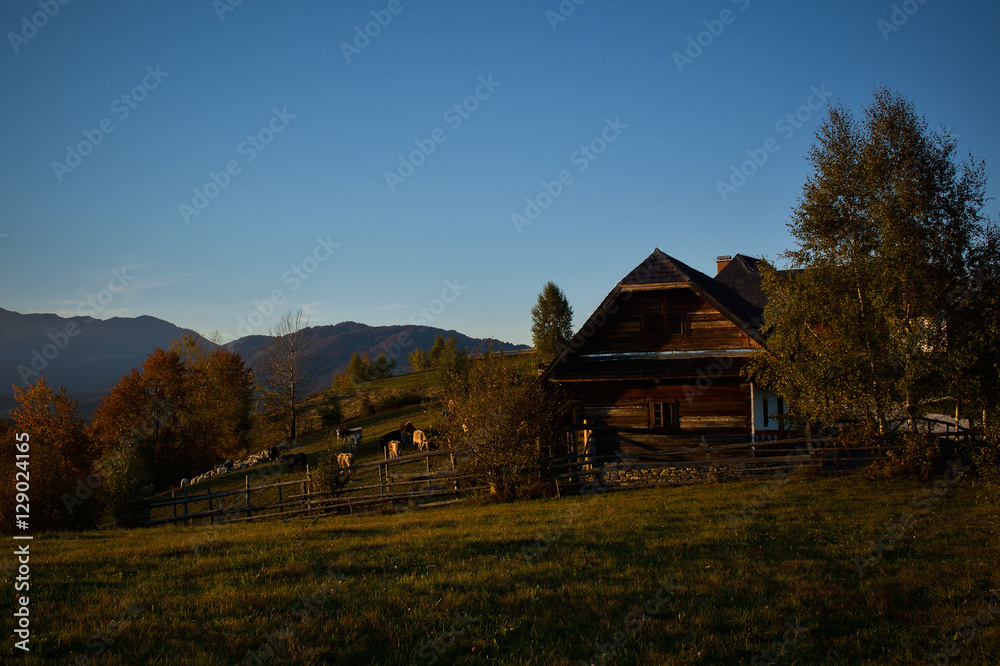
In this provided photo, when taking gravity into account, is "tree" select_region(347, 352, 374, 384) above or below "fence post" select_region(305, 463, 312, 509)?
above

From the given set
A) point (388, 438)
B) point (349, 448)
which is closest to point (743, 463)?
point (388, 438)

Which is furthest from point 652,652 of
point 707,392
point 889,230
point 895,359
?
point 707,392

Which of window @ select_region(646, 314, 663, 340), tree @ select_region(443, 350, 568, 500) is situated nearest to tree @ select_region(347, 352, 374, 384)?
window @ select_region(646, 314, 663, 340)

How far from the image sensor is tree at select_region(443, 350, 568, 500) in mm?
16500

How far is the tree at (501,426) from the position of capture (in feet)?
54.1

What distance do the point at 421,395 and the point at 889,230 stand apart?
41429mm

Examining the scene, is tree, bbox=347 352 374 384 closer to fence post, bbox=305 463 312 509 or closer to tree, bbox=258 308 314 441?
tree, bbox=258 308 314 441

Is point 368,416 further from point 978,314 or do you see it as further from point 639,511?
point 978,314

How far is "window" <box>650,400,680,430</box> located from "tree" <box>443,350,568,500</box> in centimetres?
577

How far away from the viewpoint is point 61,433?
86.9ft

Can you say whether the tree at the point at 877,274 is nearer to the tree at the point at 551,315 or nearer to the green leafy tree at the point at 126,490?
the green leafy tree at the point at 126,490

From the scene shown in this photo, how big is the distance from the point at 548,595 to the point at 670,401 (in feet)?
51.3

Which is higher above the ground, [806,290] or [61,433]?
[806,290]

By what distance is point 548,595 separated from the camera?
22.6ft
